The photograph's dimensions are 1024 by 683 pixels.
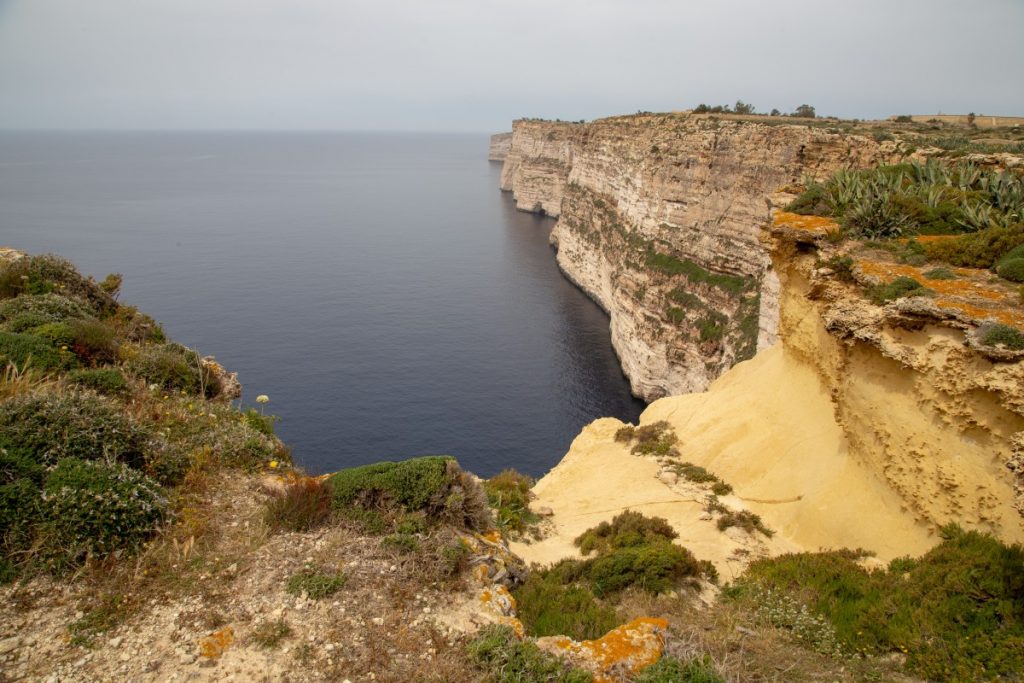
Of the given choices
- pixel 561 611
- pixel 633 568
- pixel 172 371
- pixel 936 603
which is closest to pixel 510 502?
pixel 633 568

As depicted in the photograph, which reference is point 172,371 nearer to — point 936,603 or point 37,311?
point 37,311

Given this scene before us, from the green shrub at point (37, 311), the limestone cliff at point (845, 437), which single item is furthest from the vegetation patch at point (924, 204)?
the green shrub at point (37, 311)

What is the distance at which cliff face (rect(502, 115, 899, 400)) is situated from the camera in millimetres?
37094

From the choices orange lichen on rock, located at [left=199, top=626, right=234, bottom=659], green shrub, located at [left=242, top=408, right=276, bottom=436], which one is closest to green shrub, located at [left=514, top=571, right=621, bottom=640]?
orange lichen on rock, located at [left=199, top=626, right=234, bottom=659]

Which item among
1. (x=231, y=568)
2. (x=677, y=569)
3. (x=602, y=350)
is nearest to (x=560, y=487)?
(x=677, y=569)

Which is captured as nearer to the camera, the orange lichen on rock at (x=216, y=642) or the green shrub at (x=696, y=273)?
the orange lichen on rock at (x=216, y=642)

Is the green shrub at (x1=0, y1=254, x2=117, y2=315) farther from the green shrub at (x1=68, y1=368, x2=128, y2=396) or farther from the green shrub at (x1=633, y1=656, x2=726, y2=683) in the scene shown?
the green shrub at (x1=633, y1=656, x2=726, y2=683)

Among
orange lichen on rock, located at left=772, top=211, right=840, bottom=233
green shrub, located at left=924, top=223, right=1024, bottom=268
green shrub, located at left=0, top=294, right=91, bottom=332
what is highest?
orange lichen on rock, located at left=772, top=211, right=840, bottom=233

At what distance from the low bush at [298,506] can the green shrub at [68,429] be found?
7.54 ft

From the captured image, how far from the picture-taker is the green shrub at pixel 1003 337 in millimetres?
9609

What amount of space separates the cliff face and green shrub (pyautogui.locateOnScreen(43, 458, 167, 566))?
31739mm

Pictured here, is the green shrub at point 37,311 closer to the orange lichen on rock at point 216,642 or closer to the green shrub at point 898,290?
the orange lichen on rock at point 216,642

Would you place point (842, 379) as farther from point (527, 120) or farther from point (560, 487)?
point (527, 120)

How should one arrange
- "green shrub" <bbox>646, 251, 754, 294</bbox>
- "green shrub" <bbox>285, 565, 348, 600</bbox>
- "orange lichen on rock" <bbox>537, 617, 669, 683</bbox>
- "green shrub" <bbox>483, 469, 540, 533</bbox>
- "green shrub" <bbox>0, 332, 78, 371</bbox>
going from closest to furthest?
"orange lichen on rock" <bbox>537, 617, 669, 683</bbox> < "green shrub" <bbox>285, 565, 348, 600</bbox> < "green shrub" <bbox>0, 332, 78, 371</bbox> < "green shrub" <bbox>483, 469, 540, 533</bbox> < "green shrub" <bbox>646, 251, 754, 294</bbox>
